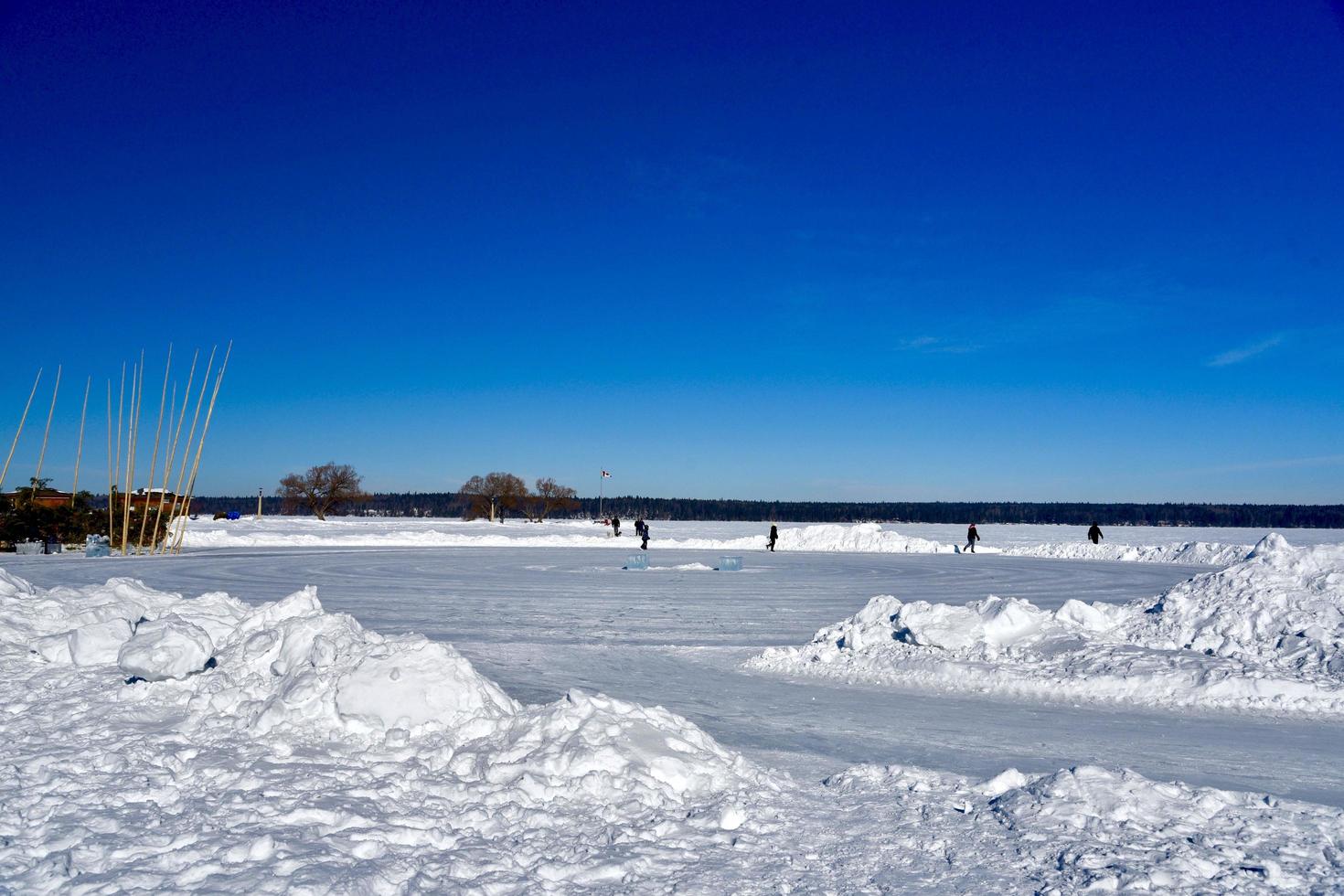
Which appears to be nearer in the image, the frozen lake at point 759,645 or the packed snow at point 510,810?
the packed snow at point 510,810

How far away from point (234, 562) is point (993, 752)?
3083cm

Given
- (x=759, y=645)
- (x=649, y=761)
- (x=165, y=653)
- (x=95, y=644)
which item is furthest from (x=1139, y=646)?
(x=95, y=644)

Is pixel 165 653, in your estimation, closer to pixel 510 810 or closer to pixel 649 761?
pixel 510 810

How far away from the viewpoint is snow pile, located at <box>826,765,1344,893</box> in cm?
471

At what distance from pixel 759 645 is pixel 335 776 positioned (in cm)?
879

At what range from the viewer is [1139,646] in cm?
1202

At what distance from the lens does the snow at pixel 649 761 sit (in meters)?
4.91

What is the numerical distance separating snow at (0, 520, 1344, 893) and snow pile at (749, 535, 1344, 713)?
7 cm

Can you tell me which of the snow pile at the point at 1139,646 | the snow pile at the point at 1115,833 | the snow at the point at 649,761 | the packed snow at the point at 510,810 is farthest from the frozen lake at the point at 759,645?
the packed snow at the point at 510,810

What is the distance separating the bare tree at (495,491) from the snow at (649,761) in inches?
3670

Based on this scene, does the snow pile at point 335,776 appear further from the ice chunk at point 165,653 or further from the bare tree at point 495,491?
the bare tree at point 495,491

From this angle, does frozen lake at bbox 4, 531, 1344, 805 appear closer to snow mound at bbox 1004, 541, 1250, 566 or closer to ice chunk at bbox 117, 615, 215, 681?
ice chunk at bbox 117, 615, 215, 681

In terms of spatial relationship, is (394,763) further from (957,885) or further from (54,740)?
(957,885)

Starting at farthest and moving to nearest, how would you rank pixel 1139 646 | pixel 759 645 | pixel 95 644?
pixel 759 645 → pixel 1139 646 → pixel 95 644
